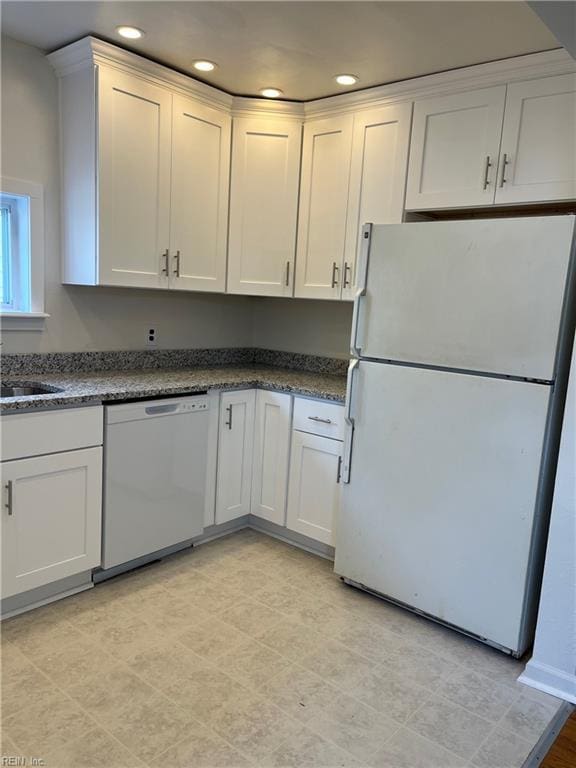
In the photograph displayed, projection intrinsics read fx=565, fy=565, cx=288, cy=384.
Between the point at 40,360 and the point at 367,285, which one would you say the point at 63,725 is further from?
the point at 367,285

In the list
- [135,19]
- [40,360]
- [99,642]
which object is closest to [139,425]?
[40,360]

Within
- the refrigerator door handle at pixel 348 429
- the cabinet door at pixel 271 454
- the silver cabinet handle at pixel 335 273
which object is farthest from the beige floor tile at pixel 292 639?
the silver cabinet handle at pixel 335 273

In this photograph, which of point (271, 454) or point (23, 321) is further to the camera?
point (271, 454)

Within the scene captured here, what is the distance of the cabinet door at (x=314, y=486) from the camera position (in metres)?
2.87

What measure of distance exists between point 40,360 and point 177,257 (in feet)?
2.85

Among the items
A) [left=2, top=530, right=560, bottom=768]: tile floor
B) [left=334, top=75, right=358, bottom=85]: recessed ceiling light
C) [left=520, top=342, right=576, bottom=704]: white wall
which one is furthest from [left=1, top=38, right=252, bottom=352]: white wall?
[left=520, top=342, right=576, bottom=704]: white wall

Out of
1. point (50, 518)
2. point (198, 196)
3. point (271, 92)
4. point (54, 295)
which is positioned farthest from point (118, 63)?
point (50, 518)

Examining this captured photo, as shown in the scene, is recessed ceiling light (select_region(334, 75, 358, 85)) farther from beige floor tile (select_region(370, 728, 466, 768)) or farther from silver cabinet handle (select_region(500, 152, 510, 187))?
beige floor tile (select_region(370, 728, 466, 768))

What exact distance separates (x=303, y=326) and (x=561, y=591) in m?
2.18

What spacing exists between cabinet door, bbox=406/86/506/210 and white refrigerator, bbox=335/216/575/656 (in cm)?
48

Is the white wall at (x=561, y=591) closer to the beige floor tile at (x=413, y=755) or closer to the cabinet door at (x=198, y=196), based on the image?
the beige floor tile at (x=413, y=755)

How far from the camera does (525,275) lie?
6.78 ft

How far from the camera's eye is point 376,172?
2.93 meters

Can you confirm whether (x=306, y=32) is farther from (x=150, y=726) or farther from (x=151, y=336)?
(x=150, y=726)
